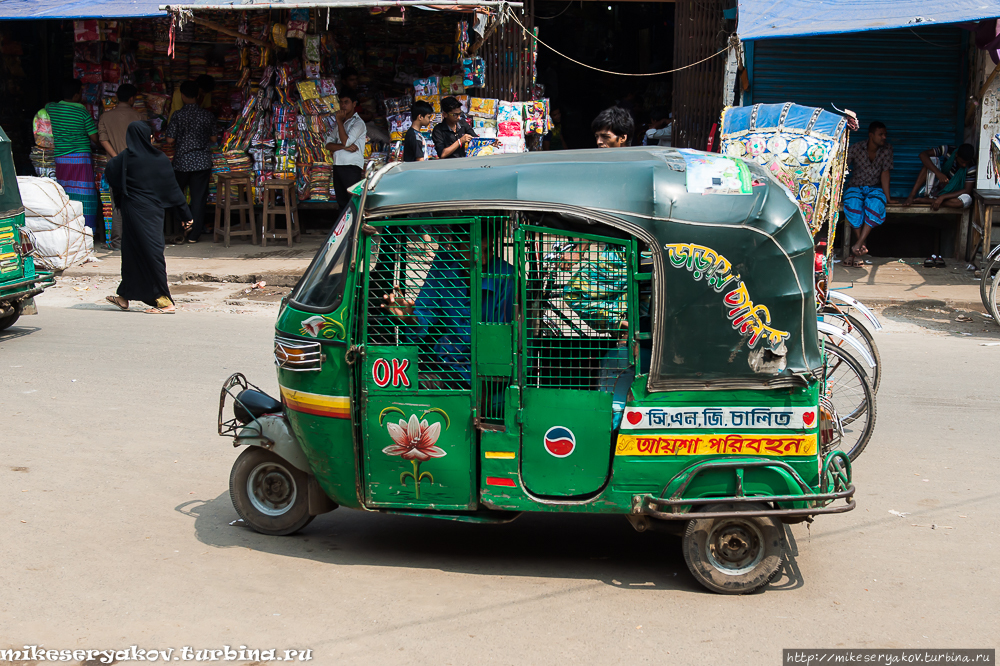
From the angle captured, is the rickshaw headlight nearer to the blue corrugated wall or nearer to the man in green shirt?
the blue corrugated wall

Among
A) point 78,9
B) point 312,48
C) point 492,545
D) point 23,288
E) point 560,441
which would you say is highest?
point 78,9

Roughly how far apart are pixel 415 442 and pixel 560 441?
62 cm

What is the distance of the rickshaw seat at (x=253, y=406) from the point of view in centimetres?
454

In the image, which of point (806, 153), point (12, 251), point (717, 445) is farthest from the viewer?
point (12, 251)

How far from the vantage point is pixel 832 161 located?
5.69 meters

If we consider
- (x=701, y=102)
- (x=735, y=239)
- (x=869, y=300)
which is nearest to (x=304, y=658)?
(x=735, y=239)

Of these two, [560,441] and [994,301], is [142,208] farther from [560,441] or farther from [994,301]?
[994,301]

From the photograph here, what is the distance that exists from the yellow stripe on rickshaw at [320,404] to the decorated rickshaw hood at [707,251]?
3.14 ft

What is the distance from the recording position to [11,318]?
28.1ft

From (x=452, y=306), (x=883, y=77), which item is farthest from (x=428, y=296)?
(x=883, y=77)

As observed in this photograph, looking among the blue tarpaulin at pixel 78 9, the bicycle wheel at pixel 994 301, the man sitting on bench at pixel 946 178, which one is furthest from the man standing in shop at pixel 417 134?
the man sitting on bench at pixel 946 178

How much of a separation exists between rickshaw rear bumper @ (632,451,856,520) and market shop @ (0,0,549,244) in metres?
8.67

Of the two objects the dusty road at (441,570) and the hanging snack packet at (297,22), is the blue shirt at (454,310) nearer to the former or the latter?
the dusty road at (441,570)

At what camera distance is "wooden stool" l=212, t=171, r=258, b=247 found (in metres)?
13.1
